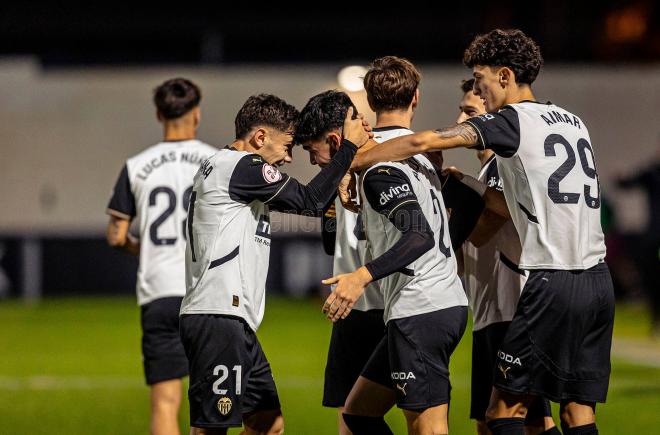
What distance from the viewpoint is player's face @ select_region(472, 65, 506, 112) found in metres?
5.32

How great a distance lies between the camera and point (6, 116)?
74.7 feet

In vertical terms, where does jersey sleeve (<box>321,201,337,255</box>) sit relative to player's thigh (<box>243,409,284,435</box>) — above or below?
above

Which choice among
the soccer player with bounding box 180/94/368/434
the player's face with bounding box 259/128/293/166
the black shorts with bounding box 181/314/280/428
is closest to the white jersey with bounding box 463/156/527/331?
the soccer player with bounding box 180/94/368/434

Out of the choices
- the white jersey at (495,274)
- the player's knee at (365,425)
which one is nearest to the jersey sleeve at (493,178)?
the white jersey at (495,274)

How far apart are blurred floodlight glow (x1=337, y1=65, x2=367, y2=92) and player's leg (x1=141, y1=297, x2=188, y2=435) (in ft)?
49.4

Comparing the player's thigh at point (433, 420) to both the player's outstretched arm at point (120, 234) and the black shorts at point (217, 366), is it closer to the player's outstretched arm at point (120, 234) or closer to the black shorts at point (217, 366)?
the black shorts at point (217, 366)

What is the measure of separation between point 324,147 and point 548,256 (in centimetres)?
130

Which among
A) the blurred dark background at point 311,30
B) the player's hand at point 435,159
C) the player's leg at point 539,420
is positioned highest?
the blurred dark background at point 311,30

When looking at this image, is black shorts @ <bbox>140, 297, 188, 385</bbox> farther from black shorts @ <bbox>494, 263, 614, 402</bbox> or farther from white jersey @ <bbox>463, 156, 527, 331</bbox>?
black shorts @ <bbox>494, 263, 614, 402</bbox>

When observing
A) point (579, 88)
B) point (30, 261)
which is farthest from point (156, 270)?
point (579, 88)

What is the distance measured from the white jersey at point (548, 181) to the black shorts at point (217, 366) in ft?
4.91

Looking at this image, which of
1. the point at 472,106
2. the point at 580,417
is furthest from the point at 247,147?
the point at 580,417

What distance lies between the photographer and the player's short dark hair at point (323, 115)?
17.8 ft

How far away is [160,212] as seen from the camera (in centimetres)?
693
